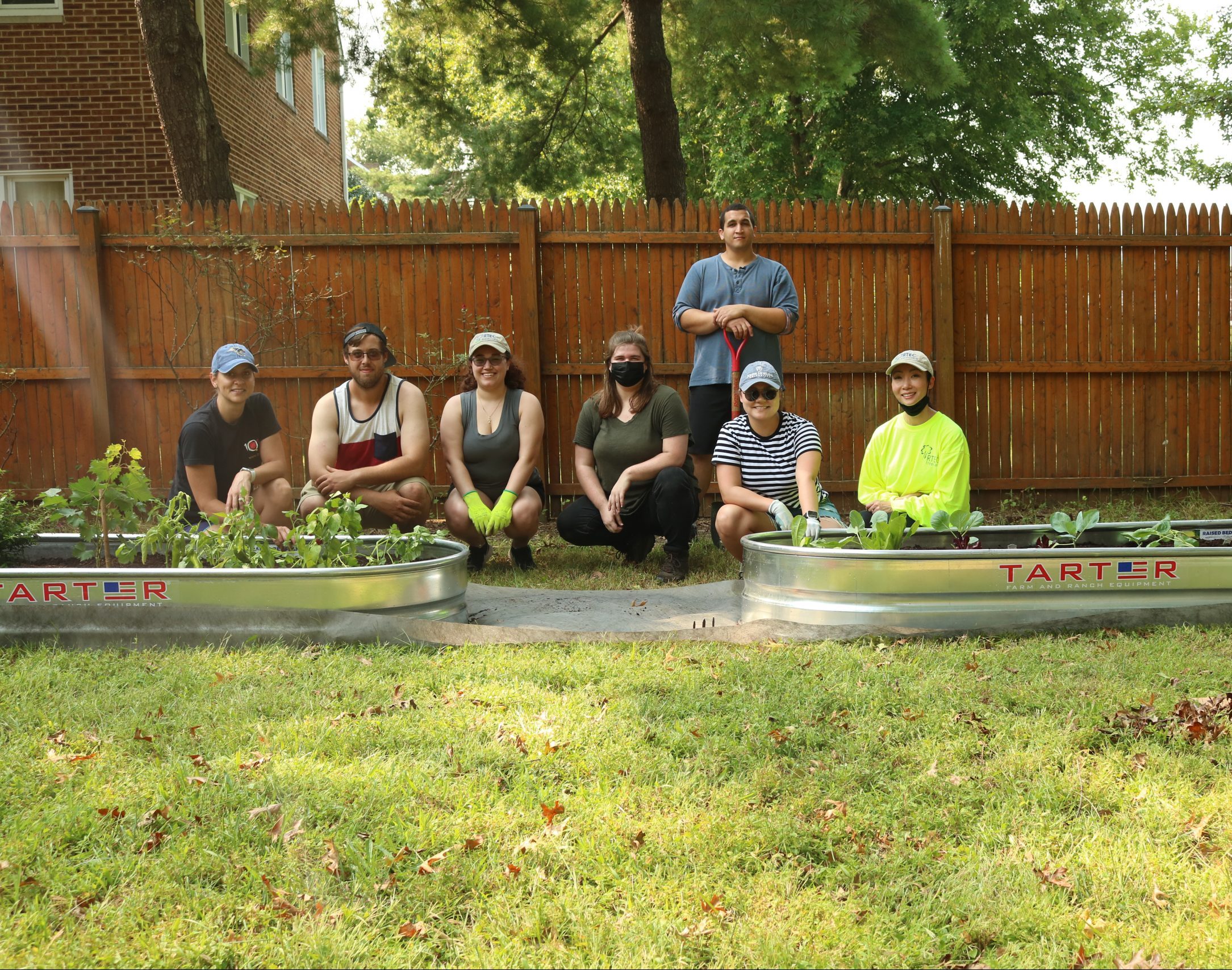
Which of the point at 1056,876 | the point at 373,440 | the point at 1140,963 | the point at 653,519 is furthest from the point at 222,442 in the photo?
the point at 1140,963

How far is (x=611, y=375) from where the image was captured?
5.69 meters

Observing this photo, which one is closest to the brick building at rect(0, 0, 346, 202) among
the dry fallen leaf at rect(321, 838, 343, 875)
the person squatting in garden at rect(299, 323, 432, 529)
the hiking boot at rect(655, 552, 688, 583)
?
the person squatting in garden at rect(299, 323, 432, 529)

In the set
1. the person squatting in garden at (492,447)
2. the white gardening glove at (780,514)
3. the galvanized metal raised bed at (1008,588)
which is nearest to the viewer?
the galvanized metal raised bed at (1008,588)

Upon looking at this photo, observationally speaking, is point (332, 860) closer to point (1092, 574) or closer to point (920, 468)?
point (1092, 574)

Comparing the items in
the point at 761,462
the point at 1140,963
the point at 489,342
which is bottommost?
the point at 1140,963

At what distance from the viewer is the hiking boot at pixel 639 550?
5832mm

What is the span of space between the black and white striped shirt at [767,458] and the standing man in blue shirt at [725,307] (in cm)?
95

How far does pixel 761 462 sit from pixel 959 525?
3.11 ft

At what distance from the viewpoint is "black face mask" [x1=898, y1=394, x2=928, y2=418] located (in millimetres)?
4926

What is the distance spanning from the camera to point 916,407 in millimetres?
4945

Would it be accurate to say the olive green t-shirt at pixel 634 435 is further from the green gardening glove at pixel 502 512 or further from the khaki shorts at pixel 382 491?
the khaki shorts at pixel 382 491

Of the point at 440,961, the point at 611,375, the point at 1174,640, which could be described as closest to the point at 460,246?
the point at 611,375

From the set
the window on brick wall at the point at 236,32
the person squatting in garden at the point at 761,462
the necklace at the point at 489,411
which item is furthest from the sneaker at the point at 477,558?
the window on brick wall at the point at 236,32

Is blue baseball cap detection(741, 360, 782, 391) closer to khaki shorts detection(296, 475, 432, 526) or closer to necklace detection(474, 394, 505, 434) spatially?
necklace detection(474, 394, 505, 434)
